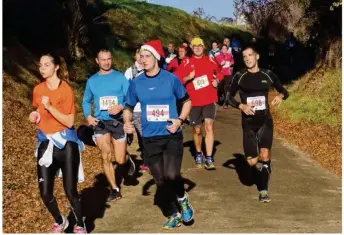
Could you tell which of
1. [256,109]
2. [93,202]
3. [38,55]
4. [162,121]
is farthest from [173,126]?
[38,55]

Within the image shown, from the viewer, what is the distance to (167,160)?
7305mm

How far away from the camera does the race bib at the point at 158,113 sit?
7207 mm

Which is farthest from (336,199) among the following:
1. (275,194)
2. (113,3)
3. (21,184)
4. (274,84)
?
(113,3)

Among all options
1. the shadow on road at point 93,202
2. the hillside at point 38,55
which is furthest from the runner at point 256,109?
the hillside at point 38,55

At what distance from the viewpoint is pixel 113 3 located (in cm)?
3784

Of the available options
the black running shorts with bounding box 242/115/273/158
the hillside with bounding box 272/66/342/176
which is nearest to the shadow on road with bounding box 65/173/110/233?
the black running shorts with bounding box 242/115/273/158

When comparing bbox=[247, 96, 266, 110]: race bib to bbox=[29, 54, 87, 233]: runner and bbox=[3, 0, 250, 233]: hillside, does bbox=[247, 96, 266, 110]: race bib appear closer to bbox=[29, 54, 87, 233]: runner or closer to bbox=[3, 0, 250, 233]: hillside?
bbox=[3, 0, 250, 233]: hillside

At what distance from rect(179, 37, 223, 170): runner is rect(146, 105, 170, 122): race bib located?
3500 mm

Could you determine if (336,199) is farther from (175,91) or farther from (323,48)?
(323,48)

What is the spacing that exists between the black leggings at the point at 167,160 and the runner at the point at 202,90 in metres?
3.42

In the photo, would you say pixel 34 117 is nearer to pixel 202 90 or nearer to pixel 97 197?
pixel 97 197

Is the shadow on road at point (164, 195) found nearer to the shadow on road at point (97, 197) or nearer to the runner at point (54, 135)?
the shadow on road at point (97, 197)

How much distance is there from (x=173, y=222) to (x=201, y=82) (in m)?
3.95

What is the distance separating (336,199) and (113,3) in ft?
100
